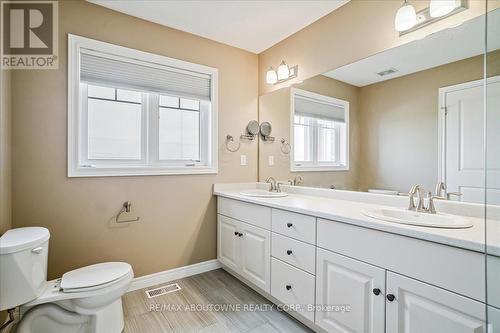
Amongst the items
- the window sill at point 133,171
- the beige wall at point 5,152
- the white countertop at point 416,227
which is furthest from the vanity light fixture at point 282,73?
the beige wall at point 5,152

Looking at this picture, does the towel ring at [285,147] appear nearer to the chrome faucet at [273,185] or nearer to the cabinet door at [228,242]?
the chrome faucet at [273,185]

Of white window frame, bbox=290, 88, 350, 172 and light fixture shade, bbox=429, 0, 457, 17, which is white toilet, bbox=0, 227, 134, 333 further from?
light fixture shade, bbox=429, 0, 457, 17

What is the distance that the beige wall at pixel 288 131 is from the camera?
195cm

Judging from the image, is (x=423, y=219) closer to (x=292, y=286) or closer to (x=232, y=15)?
(x=292, y=286)

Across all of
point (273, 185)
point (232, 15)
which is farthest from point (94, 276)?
point (232, 15)

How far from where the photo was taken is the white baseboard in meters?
2.16

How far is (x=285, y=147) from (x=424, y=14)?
1.47 metres

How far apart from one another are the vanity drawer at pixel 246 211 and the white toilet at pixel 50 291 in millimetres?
954

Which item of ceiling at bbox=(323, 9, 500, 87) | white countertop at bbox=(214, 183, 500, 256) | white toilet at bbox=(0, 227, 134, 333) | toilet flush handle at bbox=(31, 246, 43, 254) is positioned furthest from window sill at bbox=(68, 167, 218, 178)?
ceiling at bbox=(323, 9, 500, 87)

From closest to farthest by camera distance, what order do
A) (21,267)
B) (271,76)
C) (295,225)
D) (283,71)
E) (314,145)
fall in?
(21,267)
(295,225)
(314,145)
(283,71)
(271,76)

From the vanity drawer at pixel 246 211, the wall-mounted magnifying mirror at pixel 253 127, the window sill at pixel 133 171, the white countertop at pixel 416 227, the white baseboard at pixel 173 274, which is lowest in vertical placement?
the white baseboard at pixel 173 274

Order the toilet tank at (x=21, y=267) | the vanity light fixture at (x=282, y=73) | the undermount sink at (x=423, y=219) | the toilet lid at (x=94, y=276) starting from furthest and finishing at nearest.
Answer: the vanity light fixture at (x=282, y=73)
the toilet lid at (x=94, y=276)
the toilet tank at (x=21, y=267)
the undermount sink at (x=423, y=219)

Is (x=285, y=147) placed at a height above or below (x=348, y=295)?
above

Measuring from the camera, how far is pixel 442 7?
1.38 meters
